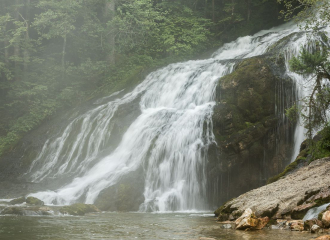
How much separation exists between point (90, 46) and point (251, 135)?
18760 mm

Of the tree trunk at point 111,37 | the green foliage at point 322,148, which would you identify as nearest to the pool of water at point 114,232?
the green foliage at point 322,148

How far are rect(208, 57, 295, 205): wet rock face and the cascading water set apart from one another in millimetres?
481

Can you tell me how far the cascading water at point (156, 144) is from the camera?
1377 centimetres

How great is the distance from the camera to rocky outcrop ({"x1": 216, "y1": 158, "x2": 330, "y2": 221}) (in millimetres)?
6978

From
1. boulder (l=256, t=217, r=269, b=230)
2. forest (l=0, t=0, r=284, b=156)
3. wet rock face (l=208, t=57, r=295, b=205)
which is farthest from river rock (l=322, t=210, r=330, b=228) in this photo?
forest (l=0, t=0, r=284, b=156)

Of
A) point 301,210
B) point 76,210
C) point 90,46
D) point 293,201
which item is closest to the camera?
point 301,210

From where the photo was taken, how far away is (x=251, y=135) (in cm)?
1406

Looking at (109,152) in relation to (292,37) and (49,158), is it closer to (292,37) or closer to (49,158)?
(49,158)

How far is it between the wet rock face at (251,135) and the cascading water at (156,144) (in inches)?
18.9

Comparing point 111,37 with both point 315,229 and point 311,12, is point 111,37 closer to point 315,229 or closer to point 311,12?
point 311,12

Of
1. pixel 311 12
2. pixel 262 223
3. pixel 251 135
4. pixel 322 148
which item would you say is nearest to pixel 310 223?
pixel 262 223

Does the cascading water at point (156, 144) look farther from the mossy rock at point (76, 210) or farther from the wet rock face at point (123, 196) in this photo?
the mossy rock at point (76, 210)

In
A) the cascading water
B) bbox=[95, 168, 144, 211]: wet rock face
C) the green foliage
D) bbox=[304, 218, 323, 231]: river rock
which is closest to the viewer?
bbox=[304, 218, 323, 231]: river rock

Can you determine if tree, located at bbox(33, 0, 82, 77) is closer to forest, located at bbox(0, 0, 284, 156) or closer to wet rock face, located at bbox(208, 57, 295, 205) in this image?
forest, located at bbox(0, 0, 284, 156)
